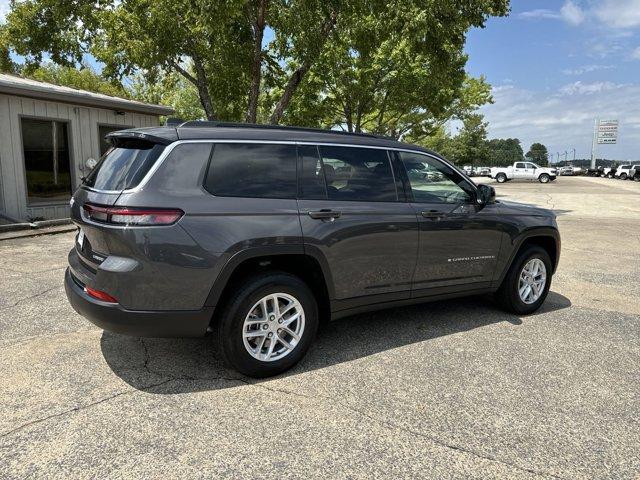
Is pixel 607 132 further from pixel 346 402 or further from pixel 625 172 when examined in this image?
pixel 346 402

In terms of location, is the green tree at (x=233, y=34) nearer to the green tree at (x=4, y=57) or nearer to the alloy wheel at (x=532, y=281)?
the green tree at (x=4, y=57)

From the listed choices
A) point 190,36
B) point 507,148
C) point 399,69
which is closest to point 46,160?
point 190,36

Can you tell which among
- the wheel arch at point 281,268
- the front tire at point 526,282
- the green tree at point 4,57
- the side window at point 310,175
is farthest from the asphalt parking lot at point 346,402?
the green tree at point 4,57

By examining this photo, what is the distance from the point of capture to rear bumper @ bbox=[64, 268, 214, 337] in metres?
3.06

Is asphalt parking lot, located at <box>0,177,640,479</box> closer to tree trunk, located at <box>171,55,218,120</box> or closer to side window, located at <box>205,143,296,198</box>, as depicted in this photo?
side window, located at <box>205,143,296,198</box>

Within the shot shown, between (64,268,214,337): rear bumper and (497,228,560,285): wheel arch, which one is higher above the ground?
(497,228,560,285): wheel arch

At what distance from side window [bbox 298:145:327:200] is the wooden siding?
9281 millimetres

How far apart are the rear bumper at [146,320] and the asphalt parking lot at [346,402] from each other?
0.43 meters

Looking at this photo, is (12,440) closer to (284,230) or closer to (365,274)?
(284,230)

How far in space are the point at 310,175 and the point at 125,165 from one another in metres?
1.30

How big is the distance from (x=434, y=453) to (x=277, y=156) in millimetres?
2196

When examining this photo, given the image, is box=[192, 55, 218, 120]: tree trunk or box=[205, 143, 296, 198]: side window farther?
box=[192, 55, 218, 120]: tree trunk

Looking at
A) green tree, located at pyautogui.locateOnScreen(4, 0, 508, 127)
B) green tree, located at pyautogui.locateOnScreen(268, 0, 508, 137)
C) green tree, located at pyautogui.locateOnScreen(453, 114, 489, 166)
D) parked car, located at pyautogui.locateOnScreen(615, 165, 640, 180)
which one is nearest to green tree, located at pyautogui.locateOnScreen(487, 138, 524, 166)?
green tree, located at pyautogui.locateOnScreen(453, 114, 489, 166)

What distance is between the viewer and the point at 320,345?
161 inches
